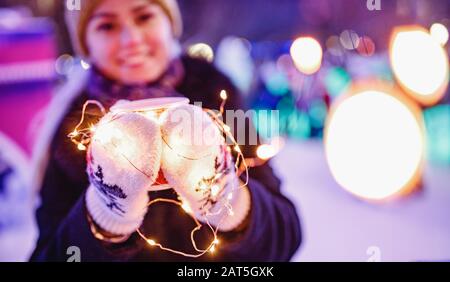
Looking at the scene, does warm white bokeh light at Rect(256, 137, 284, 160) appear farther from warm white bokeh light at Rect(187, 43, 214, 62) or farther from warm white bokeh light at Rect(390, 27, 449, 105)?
warm white bokeh light at Rect(390, 27, 449, 105)

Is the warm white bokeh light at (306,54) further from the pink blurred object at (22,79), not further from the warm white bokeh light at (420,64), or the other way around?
the pink blurred object at (22,79)

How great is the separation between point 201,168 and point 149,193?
16cm

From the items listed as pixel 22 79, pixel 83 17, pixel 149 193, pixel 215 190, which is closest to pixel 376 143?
pixel 215 190

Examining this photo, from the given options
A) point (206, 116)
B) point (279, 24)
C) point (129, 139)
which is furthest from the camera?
point (279, 24)

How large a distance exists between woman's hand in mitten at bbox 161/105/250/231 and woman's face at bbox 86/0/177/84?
0.18 metres

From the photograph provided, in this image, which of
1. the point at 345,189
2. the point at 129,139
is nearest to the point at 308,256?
the point at 345,189

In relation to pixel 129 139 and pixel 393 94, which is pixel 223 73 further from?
pixel 393 94

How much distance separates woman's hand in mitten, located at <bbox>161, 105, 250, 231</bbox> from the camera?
107 cm

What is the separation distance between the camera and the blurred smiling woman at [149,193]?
1.20 m

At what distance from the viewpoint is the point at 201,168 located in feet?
3.54

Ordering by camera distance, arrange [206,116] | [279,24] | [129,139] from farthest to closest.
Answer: [279,24]
[206,116]
[129,139]

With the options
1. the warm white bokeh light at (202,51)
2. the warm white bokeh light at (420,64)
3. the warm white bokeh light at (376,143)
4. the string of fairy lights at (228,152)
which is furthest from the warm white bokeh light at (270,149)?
the warm white bokeh light at (420,64)

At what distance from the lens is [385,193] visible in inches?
51.4
